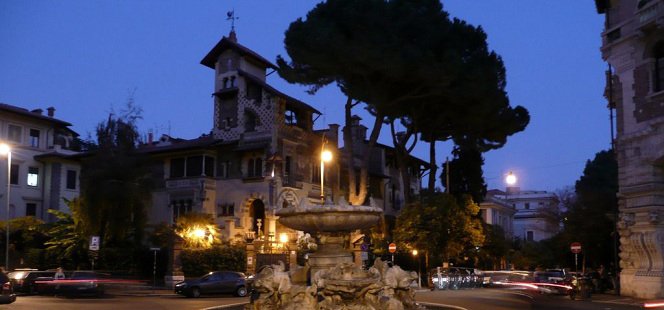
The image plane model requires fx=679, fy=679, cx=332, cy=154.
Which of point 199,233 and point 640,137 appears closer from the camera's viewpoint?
point 640,137

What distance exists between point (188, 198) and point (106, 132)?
6.87 meters

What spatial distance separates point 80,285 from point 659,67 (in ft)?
82.1

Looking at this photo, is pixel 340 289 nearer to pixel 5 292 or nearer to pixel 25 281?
pixel 5 292

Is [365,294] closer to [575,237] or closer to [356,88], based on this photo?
[356,88]

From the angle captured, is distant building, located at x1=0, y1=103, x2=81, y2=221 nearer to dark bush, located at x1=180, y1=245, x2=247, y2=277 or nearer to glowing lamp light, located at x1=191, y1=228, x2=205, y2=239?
glowing lamp light, located at x1=191, y1=228, x2=205, y2=239

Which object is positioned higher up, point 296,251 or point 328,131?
point 328,131

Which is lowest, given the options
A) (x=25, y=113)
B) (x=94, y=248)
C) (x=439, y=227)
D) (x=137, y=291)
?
(x=137, y=291)

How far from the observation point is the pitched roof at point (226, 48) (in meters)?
45.0

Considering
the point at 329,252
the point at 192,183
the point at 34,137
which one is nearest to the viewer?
the point at 329,252

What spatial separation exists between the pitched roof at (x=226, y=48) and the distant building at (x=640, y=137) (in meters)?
23.7

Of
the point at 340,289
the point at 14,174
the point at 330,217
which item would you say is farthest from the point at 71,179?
the point at 340,289

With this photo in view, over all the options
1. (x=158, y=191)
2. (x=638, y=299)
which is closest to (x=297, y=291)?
(x=638, y=299)

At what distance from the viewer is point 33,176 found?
4994 cm

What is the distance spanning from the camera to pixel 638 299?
Answer: 88.9 ft
